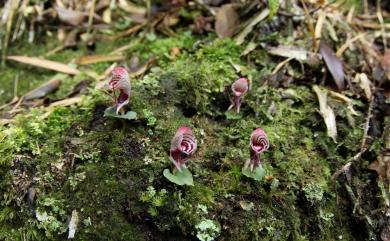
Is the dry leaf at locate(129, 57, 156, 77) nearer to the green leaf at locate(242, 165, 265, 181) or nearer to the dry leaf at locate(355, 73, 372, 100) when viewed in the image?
the green leaf at locate(242, 165, 265, 181)

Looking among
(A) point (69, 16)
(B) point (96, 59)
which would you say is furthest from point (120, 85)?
(A) point (69, 16)

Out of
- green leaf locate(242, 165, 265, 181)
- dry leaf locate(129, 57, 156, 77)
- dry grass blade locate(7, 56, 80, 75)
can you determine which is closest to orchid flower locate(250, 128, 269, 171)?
green leaf locate(242, 165, 265, 181)

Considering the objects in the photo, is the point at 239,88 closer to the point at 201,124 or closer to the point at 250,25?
the point at 201,124

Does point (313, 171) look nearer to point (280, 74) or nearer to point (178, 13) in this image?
point (280, 74)

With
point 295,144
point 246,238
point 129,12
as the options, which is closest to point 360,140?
point 295,144

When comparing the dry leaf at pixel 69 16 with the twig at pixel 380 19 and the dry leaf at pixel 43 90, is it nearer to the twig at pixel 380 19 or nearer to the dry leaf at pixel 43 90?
the dry leaf at pixel 43 90

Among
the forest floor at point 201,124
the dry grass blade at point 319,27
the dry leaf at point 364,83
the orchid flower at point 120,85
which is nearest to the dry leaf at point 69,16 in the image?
the forest floor at point 201,124

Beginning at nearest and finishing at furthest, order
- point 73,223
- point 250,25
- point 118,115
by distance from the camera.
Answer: point 73,223, point 118,115, point 250,25
